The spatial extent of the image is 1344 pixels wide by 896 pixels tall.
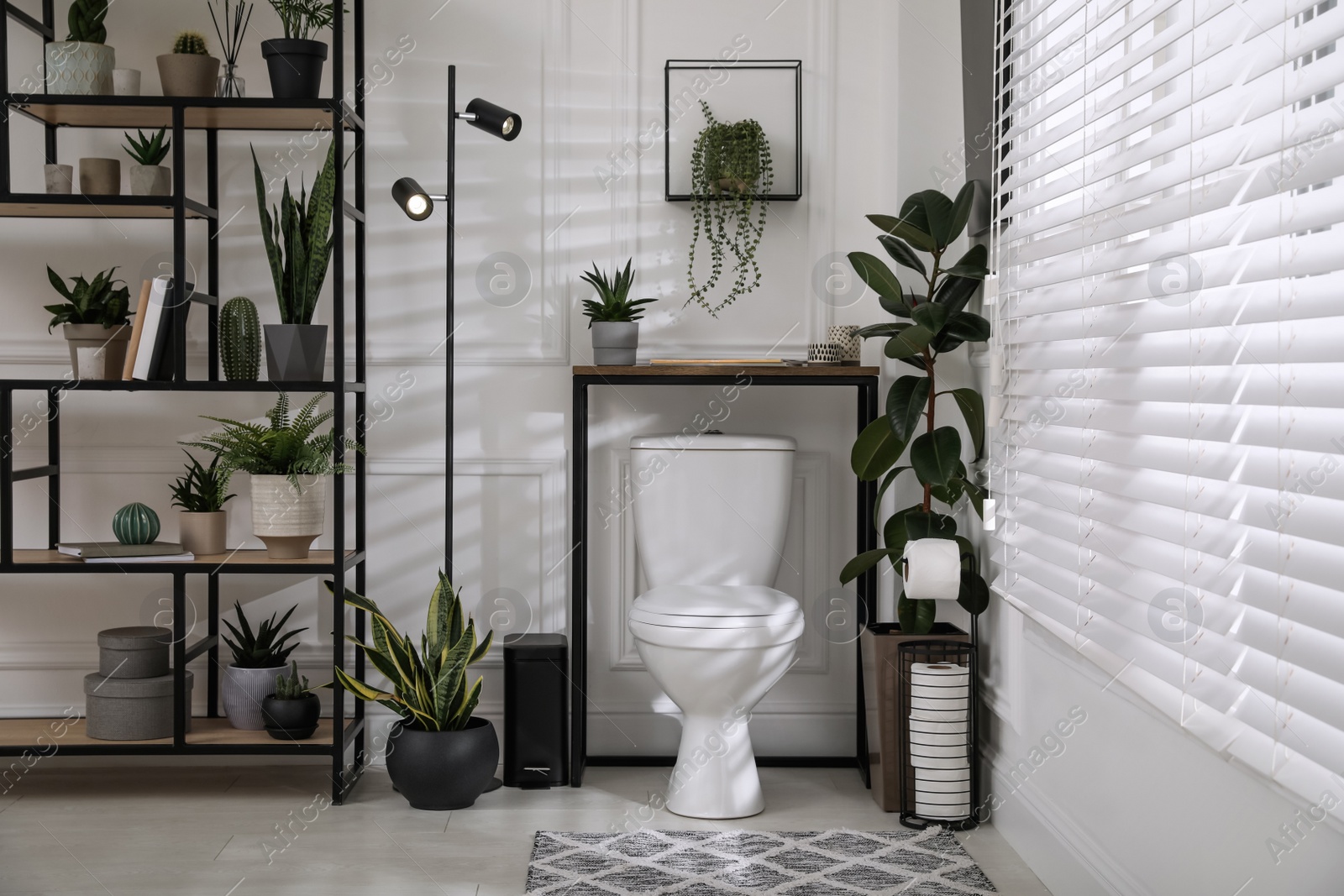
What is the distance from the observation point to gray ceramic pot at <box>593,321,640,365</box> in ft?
8.58

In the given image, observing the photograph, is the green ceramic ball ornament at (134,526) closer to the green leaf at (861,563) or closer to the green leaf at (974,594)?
the green leaf at (861,563)

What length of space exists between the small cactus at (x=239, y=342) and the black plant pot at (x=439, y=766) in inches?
36.0

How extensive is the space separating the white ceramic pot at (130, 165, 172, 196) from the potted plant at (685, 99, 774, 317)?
4.17 feet

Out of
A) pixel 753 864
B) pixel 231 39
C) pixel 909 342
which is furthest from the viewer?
pixel 231 39

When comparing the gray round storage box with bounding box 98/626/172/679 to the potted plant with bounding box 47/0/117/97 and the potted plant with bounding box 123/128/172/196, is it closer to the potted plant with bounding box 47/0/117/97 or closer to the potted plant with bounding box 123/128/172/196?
the potted plant with bounding box 123/128/172/196

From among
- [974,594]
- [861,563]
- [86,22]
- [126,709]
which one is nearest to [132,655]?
[126,709]

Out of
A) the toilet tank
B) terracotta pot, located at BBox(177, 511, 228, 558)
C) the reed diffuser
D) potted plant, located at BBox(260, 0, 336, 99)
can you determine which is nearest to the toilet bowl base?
the toilet tank

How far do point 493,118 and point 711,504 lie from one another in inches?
40.4

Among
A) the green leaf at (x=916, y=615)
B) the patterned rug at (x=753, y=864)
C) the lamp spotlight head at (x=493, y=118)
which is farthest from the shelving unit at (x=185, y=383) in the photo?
the green leaf at (x=916, y=615)

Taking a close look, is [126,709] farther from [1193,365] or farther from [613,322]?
[1193,365]

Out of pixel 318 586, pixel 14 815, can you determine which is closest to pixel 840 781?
pixel 318 586

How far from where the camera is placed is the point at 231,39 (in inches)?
109

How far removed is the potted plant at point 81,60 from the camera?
8.04 feet

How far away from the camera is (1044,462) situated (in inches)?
76.5
